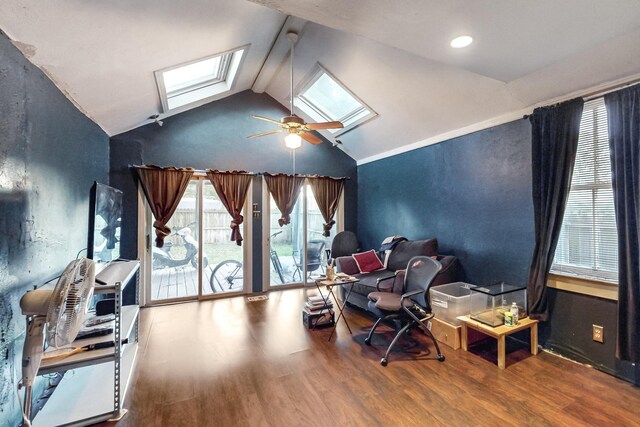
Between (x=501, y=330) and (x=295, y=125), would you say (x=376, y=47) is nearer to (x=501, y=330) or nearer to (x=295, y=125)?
(x=295, y=125)

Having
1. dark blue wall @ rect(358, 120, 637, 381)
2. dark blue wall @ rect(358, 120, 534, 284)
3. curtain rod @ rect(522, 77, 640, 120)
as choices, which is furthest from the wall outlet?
curtain rod @ rect(522, 77, 640, 120)

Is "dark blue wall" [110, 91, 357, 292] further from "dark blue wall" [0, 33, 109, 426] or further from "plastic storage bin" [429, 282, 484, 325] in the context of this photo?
"plastic storage bin" [429, 282, 484, 325]

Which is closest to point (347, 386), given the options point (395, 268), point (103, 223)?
point (395, 268)

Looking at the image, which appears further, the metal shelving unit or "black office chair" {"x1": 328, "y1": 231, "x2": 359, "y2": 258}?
"black office chair" {"x1": 328, "y1": 231, "x2": 359, "y2": 258}

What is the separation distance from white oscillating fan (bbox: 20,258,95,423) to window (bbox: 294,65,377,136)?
11.6 feet

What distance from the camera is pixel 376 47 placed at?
2.99 metres

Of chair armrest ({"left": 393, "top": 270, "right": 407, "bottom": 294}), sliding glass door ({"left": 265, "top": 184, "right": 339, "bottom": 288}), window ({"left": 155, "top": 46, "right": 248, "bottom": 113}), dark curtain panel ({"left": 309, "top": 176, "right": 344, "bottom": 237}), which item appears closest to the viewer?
chair armrest ({"left": 393, "top": 270, "right": 407, "bottom": 294})

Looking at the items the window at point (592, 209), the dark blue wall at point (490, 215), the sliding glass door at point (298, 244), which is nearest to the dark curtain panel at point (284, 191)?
the sliding glass door at point (298, 244)

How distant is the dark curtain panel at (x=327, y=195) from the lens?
525 centimetres

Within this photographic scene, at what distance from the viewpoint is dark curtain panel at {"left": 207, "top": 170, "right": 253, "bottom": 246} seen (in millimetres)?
4457

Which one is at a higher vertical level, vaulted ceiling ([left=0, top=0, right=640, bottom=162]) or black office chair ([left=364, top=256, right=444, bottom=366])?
vaulted ceiling ([left=0, top=0, right=640, bottom=162])

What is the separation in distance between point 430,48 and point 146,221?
14.0 feet

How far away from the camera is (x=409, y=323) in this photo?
2.71 meters

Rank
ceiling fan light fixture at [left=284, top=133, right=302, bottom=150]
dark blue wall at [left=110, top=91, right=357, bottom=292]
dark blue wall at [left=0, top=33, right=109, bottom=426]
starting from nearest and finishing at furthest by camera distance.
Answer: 1. dark blue wall at [left=0, top=33, right=109, bottom=426]
2. ceiling fan light fixture at [left=284, top=133, right=302, bottom=150]
3. dark blue wall at [left=110, top=91, right=357, bottom=292]
